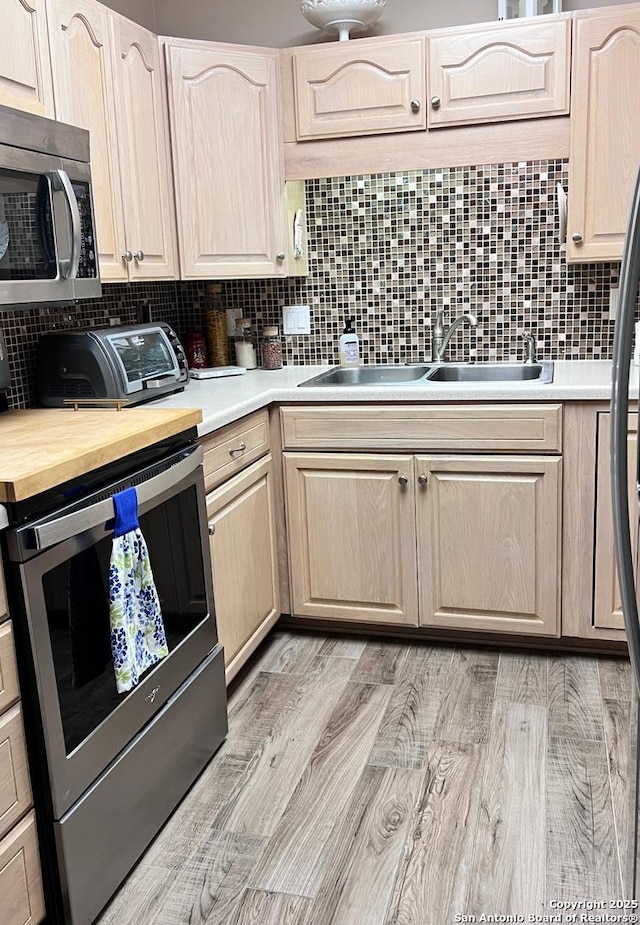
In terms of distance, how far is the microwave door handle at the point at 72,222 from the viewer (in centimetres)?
Result: 193

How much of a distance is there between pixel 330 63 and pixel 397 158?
0.39m

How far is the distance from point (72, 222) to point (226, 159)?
101 centimetres

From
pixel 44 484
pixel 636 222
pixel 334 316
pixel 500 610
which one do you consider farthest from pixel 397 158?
pixel 636 222

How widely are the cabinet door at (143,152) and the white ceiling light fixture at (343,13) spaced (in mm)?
573

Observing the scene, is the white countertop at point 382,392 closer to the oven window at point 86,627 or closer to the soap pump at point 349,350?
the soap pump at point 349,350

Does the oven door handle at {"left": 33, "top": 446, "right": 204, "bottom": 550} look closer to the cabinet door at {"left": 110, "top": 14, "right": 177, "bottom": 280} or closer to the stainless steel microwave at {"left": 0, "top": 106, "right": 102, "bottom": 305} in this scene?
the stainless steel microwave at {"left": 0, "top": 106, "right": 102, "bottom": 305}

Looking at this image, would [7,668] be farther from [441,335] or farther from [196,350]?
[441,335]

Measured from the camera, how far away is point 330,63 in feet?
9.21

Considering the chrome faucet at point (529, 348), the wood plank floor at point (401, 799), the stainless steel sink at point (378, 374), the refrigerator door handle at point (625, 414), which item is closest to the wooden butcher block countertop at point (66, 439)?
the wood plank floor at point (401, 799)

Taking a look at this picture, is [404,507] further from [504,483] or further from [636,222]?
[636,222]

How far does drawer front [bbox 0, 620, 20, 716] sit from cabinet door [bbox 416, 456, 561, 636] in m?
1.49

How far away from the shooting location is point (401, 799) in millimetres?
1989

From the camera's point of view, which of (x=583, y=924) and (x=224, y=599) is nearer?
(x=583, y=924)

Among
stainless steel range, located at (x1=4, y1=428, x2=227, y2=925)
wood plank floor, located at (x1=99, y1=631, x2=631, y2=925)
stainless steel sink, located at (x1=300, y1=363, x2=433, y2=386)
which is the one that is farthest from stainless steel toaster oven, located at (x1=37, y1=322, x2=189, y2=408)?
wood plank floor, located at (x1=99, y1=631, x2=631, y2=925)
